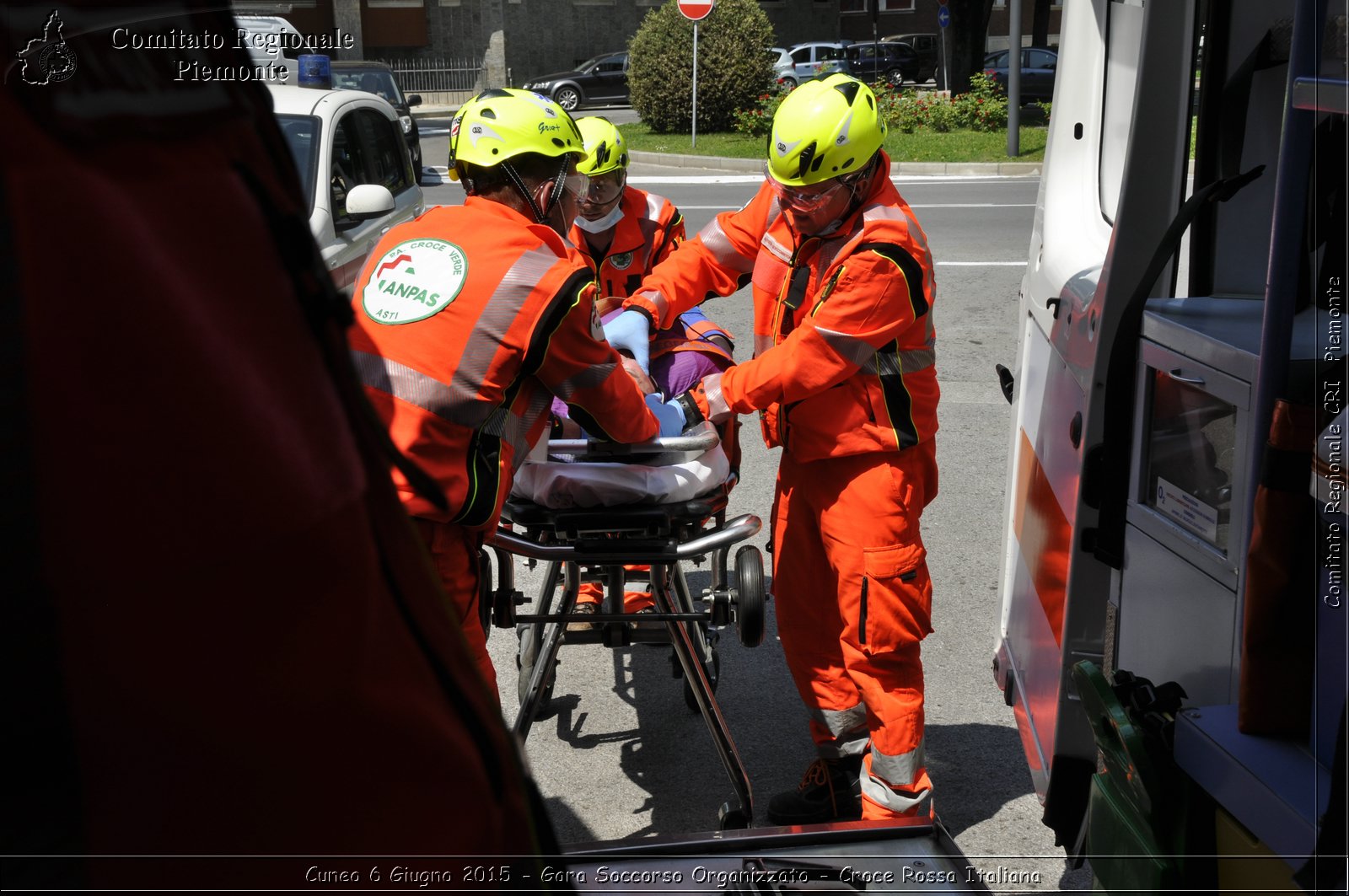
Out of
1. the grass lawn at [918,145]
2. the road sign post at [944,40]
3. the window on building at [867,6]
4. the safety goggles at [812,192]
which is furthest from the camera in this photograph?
the window on building at [867,6]

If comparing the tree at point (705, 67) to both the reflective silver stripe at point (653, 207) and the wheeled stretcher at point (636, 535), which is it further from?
the wheeled stretcher at point (636, 535)

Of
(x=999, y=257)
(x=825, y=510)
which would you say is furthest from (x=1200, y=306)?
(x=999, y=257)

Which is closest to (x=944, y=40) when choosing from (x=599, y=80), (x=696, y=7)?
(x=599, y=80)

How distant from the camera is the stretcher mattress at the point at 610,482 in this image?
2.88 meters

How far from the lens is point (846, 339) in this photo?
2.91 meters

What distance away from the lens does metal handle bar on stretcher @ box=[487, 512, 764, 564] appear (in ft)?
9.35

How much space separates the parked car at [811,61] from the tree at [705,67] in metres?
7.60

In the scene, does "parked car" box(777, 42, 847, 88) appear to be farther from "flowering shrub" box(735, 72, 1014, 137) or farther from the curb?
the curb

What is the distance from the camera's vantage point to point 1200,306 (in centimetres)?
220

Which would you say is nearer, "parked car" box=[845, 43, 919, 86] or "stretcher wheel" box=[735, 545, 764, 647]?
"stretcher wheel" box=[735, 545, 764, 647]

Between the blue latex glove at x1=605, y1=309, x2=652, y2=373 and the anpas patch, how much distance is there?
98 cm

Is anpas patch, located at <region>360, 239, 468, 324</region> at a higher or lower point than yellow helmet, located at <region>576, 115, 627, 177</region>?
lower

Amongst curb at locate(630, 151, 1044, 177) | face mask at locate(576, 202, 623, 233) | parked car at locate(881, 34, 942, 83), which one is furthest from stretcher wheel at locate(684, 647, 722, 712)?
parked car at locate(881, 34, 942, 83)

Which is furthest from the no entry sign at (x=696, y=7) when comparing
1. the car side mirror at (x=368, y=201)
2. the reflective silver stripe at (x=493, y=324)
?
the reflective silver stripe at (x=493, y=324)
